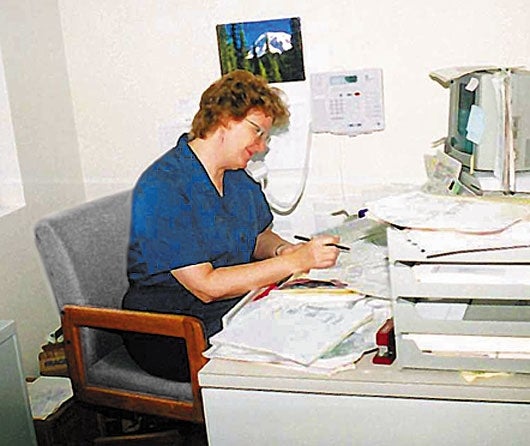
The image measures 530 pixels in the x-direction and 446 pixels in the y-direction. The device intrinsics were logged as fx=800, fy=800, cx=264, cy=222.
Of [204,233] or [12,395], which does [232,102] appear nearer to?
[204,233]

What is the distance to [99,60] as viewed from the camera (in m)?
2.78

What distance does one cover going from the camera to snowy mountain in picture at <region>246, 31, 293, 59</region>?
258 centimetres

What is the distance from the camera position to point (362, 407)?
1.46m

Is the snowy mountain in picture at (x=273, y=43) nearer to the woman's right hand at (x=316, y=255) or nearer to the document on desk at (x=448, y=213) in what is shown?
the woman's right hand at (x=316, y=255)

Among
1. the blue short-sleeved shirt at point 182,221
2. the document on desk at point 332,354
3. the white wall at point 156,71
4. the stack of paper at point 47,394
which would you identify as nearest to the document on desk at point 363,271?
the document on desk at point 332,354

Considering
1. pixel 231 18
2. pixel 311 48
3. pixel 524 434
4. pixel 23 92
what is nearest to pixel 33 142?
pixel 23 92

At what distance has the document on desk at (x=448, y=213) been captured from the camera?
141cm

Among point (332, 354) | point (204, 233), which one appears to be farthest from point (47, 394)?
point (332, 354)

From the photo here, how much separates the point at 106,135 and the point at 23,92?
0.34 m

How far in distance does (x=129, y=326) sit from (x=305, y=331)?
555 mm

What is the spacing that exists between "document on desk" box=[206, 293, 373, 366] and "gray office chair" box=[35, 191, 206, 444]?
0.73 feet

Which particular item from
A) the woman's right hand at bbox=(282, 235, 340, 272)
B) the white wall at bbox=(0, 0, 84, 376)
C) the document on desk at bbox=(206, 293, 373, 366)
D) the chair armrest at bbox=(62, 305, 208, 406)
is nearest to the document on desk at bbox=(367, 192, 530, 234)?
the document on desk at bbox=(206, 293, 373, 366)

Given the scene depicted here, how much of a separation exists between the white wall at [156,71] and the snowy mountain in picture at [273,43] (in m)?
0.06

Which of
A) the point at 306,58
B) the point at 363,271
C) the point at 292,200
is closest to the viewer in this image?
the point at 363,271
